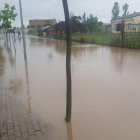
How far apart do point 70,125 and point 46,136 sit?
2.12 feet

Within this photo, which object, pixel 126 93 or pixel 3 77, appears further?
pixel 3 77

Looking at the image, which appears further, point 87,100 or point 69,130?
point 87,100

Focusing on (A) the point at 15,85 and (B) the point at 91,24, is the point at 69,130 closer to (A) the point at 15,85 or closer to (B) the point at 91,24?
(A) the point at 15,85

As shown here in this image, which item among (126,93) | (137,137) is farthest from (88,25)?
(137,137)

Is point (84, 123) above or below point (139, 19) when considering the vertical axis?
below

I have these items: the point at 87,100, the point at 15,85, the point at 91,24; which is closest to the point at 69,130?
the point at 87,100

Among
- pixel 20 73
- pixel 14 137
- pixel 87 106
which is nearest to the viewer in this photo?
pixel 14 137

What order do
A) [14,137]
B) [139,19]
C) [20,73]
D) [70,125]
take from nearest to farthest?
[14,137]
[70,125]
[20,73]
[139,19]

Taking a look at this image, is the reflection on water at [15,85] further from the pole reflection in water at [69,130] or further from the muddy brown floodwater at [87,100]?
the pole reflection in water at [69,130]

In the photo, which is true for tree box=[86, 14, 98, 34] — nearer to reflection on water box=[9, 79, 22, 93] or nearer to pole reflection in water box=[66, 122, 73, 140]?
reflection on water box=[9, 79, 22, 93]

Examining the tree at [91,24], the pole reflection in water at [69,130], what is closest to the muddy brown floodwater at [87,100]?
the pole reflection in water at [69,130]

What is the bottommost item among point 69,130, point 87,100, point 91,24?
point 69,130

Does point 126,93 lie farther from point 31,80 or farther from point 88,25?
point 88,25

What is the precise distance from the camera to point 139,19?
2711cm
